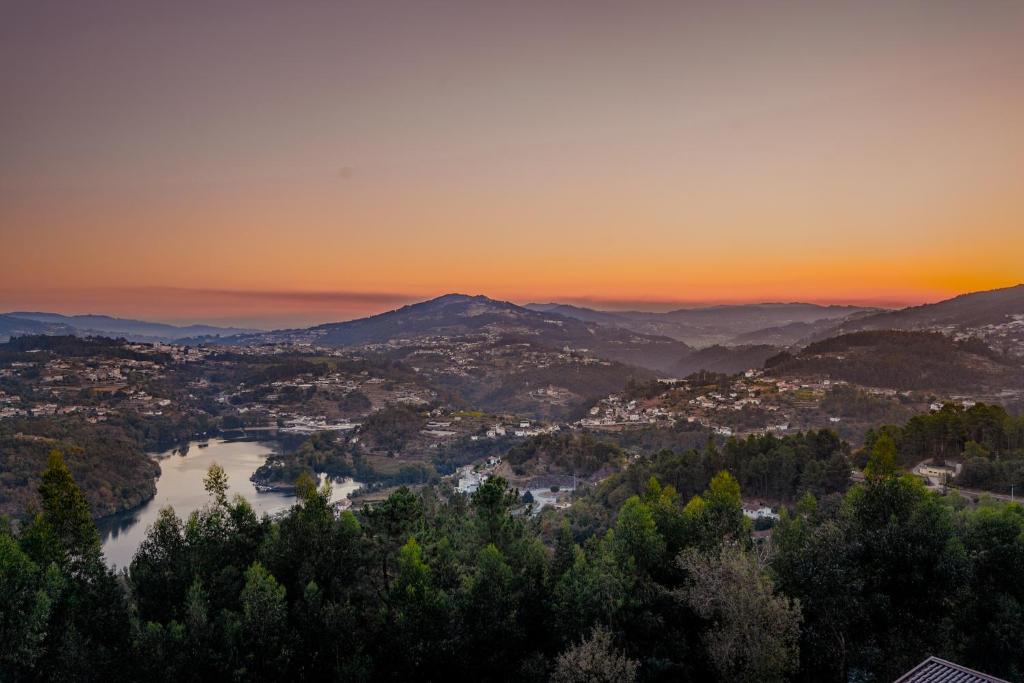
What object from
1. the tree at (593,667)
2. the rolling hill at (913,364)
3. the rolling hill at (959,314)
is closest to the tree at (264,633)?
the tree at (593,667)

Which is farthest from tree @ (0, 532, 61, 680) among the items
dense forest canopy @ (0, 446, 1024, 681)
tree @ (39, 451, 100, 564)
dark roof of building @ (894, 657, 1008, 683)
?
dark roof of building @ (894, 657, 1008, 683)

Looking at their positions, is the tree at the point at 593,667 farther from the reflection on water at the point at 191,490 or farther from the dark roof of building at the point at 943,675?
the reflection on water at the point at 191,490

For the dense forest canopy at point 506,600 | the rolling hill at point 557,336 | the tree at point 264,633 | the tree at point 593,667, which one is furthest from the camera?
the rolling hill at point 557,336

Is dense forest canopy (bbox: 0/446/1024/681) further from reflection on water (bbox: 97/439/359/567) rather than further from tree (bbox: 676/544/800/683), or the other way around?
reflection on water (bbox: 97/439/359/567)

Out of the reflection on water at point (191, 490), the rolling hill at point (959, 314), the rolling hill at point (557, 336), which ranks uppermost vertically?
the rolling hill at point (959, 314)

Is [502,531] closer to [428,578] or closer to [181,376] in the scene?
[428,578]

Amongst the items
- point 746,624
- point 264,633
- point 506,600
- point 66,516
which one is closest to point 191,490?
point 66,516

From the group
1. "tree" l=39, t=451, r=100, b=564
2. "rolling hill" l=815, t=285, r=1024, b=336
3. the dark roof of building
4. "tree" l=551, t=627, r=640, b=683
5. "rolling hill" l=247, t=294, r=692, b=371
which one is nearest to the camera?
the dark roof of building
